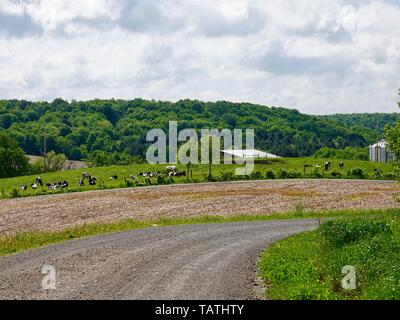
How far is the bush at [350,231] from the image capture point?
980 inches

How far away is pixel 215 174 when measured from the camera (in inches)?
3733

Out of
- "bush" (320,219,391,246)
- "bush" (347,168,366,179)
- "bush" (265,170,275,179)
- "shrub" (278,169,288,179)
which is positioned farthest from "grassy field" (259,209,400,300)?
"bush" (347,168,366,179)

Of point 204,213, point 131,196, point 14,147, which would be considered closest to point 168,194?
point 131,196

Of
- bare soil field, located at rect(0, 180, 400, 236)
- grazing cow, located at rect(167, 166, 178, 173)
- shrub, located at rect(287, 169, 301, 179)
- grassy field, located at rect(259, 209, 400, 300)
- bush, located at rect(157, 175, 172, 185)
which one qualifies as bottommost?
bare soil field, located at rect(0, 180, 400, 236)

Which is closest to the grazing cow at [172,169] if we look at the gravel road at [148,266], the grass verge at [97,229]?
the grass verge at [97,229]

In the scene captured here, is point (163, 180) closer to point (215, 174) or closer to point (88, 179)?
point (215, 174)

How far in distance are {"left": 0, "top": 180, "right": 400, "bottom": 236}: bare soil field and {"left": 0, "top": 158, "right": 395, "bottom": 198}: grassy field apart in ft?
22.6

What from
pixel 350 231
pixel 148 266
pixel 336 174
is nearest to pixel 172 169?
pixel 336 174

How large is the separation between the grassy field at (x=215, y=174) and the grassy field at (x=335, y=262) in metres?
58.5

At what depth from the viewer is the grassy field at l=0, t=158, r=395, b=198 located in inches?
3351

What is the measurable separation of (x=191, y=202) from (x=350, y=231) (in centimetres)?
3628

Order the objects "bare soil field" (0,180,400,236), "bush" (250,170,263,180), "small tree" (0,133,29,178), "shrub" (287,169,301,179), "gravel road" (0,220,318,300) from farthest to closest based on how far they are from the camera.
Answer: "small tree" (0,133,29,178) < "shrub" (287,169,301,179) < "bush" (250,170,263,180) < "bare soil field" (0,180,400,236) < "gravel road" (0,220,318,300)

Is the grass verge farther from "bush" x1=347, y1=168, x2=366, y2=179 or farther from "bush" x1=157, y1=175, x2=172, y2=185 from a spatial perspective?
"bush" x1=347, y1=168, x2=366, y2=179

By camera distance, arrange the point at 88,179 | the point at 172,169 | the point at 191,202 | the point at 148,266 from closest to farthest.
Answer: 1. the point at 148,266
2. the point at 191,202
3. the point at 88,179
4. the point at 172,169
